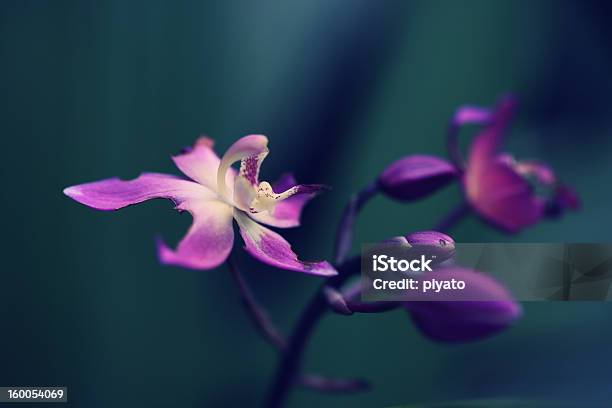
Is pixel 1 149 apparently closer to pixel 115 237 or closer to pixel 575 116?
pixel 115 237

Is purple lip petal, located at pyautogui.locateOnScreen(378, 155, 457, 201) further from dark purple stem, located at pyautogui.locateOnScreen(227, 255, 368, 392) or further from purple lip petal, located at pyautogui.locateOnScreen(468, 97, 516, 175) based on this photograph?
dark purple stem, located at pyautogui.locateOnScreen(227, 255, 368, 392)

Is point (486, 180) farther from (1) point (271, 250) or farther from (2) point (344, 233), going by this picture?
(1) point (271, 250)

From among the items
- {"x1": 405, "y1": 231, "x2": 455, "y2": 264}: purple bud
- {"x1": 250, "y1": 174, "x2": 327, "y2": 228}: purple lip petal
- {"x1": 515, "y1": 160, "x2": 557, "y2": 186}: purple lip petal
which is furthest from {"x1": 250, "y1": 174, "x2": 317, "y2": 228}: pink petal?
{"x1": 515, "y1": 160, "x2": 557, "y2": 186}: purple lip petal

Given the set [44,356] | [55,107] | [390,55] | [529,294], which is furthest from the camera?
[390,55]

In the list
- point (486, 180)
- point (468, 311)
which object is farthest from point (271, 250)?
point (486, 180)

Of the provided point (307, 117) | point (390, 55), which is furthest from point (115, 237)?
point (390, 55)

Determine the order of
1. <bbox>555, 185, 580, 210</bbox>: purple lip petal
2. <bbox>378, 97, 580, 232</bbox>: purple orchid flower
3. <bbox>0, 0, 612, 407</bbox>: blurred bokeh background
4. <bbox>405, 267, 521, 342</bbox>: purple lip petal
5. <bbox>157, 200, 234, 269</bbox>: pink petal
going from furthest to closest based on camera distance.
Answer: <bbox>0, 0, 612, 407</bbox>: blurred bokeh background, <bbox>555, 185, 580, 210</bbox>: purple lip petal, <bbox>378, 97, 580, 232</bbox>: purple orchid flower, <bbox>405, 267, 521, 342</bbox>: purple lip petal, <bbox>157, 200, 234, 269</bbox>: pink petal

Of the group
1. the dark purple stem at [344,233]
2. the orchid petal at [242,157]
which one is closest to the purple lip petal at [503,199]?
the dark purple stem at [344,233]
